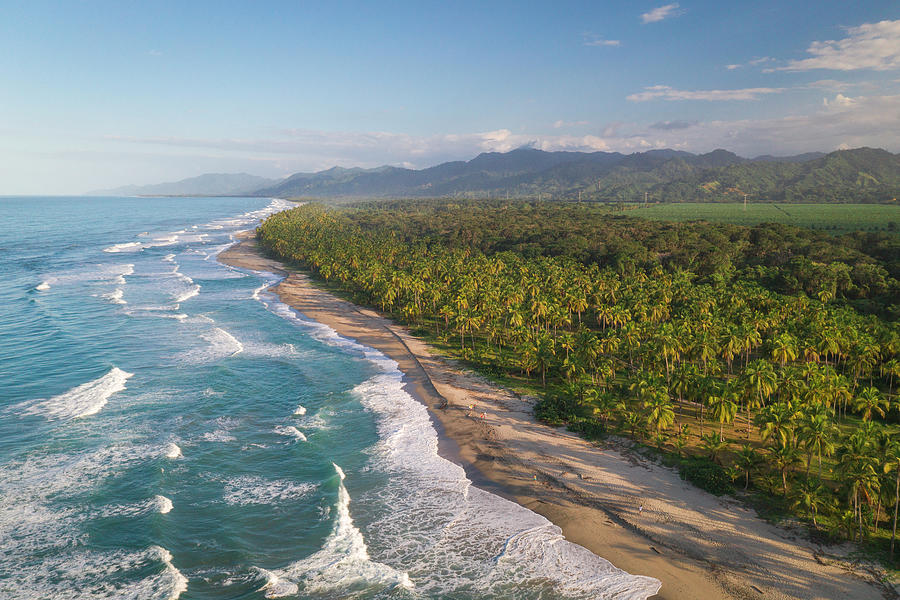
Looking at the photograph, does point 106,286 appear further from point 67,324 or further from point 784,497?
point 784,497

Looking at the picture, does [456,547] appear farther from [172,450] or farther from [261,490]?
[172,450]

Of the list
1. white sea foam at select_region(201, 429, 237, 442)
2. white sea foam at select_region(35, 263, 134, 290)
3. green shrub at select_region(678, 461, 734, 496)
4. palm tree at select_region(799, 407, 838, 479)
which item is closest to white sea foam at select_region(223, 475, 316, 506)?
white sea foam at select_region(201, 429, 237, 442)

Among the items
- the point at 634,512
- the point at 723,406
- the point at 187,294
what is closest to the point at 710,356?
the point at 723,406

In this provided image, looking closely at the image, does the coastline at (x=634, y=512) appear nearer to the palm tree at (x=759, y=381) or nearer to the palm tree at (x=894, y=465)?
the palm tree at (x=894, y=465)

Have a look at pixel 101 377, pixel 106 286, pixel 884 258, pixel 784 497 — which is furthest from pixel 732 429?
pixel 106 286

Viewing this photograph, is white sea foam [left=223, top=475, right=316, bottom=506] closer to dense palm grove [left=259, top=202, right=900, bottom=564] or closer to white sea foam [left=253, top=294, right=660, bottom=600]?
white sea foam [left=253, top=294, right=660, bottom=600]

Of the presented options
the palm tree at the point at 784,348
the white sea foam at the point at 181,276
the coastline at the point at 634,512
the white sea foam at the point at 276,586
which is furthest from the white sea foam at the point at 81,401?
the palm tree at the point at 784,348
